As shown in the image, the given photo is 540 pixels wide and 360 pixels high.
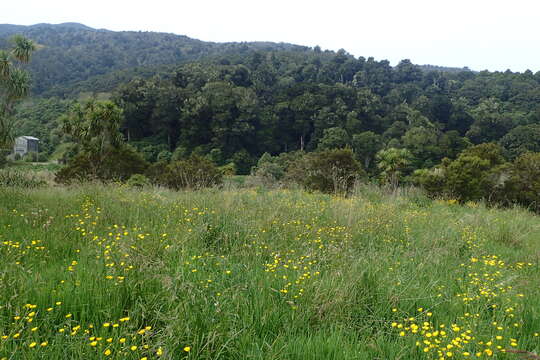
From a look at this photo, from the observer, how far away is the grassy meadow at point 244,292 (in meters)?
2.06

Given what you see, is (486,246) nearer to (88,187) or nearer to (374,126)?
(88,187)

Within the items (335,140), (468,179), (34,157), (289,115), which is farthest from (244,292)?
(289,115)

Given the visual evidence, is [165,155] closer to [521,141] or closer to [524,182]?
[524,182]

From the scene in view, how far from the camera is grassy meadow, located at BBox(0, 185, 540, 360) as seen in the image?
6.77 ft

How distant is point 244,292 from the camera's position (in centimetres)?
269

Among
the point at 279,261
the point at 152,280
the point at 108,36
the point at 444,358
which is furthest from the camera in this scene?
the point at 108,36

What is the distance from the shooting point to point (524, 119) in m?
60.9

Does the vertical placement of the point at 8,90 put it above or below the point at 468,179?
A: above

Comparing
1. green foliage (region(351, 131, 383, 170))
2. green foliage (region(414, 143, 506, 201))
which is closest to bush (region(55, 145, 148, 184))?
green foliage (region(414, 143, 506, 201))

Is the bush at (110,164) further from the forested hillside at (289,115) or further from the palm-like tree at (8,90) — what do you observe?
the forested hillside at (289,115)

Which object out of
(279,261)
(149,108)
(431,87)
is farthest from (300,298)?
(431,87)

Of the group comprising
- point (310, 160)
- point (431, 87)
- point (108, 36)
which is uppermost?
point (108, 36)

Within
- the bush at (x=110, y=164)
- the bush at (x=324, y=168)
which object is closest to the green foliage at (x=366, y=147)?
the bush at (x=110, y=164)

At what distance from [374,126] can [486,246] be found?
70.3m
